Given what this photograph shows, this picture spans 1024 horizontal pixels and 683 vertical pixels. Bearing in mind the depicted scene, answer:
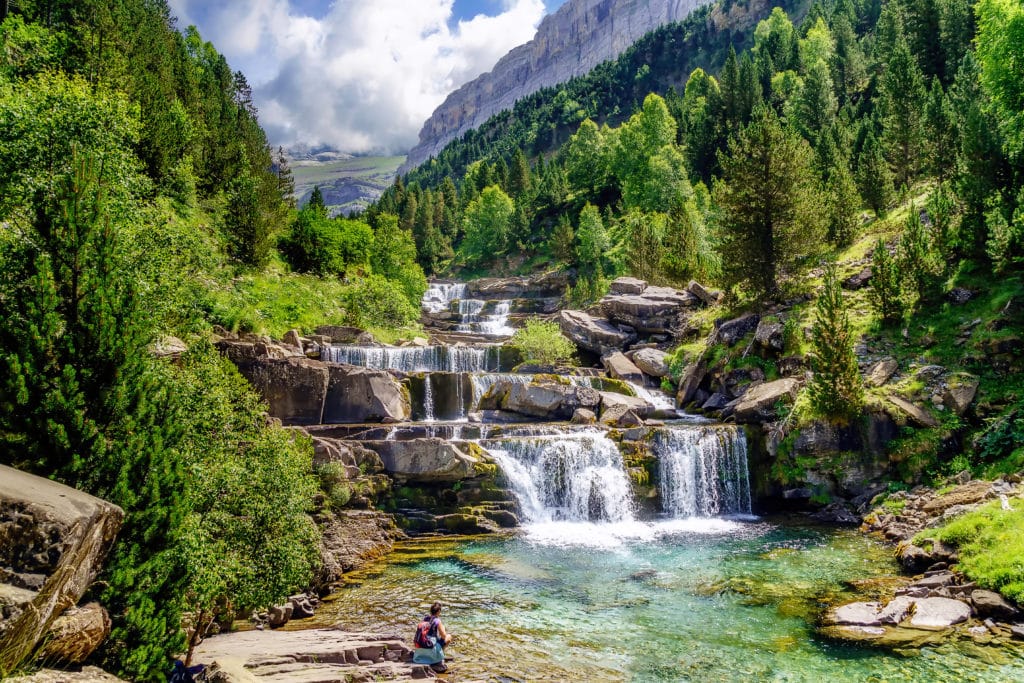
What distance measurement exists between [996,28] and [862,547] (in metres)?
23.1

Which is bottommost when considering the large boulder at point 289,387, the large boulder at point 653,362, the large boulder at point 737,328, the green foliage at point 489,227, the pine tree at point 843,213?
the large boulder at point 289,387

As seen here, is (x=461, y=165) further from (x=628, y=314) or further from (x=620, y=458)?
(x=620, y=458)

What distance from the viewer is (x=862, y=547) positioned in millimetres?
19109

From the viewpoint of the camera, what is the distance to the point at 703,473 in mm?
25797

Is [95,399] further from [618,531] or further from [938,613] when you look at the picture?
[618,531]

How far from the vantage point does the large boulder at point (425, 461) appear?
24078 mm

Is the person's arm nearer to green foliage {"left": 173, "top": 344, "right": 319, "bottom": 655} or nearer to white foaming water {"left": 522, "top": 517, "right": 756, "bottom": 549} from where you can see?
green foliage {"left": 173, "top": 344, "right": 319, "bottom": 655}

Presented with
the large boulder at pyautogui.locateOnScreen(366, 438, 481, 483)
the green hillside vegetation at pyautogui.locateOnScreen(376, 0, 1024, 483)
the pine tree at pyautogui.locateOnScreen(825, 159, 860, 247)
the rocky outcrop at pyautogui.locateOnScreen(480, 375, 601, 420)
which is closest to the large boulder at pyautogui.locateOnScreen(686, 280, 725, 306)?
the green hillside vegetation at pyautogui.locateOnScreen(376, 0, 1024, 483)

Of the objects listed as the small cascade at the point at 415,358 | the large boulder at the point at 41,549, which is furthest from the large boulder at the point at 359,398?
the large boulder at the point at 41,549

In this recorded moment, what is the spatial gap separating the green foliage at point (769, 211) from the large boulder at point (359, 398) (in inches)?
877

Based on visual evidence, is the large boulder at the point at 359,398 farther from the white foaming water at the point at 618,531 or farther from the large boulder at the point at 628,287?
the large boulder at the point at 628,287

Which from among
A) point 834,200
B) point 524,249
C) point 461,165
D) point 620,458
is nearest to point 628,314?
point 834,200

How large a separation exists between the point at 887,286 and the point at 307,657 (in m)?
28.6

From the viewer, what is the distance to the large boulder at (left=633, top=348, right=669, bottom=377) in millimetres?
38938
